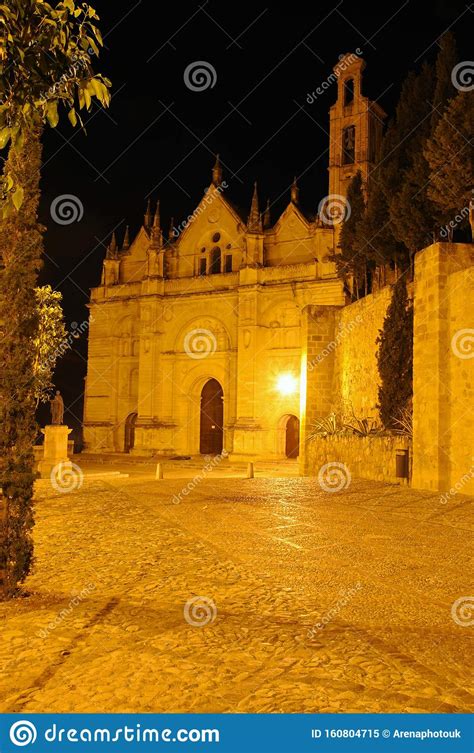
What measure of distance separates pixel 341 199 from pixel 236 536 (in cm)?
2671

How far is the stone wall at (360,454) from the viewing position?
13773 mm

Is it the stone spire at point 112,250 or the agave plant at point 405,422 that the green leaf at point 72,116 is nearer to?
the agave plant at point 405,422

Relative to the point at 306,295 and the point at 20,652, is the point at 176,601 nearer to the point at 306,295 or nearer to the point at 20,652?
the point at 20,652

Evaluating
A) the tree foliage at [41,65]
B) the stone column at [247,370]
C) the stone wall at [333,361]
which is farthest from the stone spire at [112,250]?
the tree foliage at [41,65]

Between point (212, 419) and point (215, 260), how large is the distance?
9.08m

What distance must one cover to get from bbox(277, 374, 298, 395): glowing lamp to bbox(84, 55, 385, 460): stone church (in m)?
0.06

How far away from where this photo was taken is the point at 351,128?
32.3m

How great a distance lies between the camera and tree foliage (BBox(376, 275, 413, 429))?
15.6m

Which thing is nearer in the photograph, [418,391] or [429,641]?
[429,641]

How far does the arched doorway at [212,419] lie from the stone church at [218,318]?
56mm

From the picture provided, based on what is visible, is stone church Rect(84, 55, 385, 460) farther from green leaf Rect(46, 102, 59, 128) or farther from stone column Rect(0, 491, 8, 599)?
green leaf Rect(46, 102, 59, 128)

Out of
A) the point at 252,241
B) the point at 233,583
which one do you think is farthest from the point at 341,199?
the point at 233,583

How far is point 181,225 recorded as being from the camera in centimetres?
3794

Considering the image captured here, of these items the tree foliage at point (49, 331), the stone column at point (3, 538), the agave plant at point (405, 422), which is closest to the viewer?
the stone column at point (3, 538)
